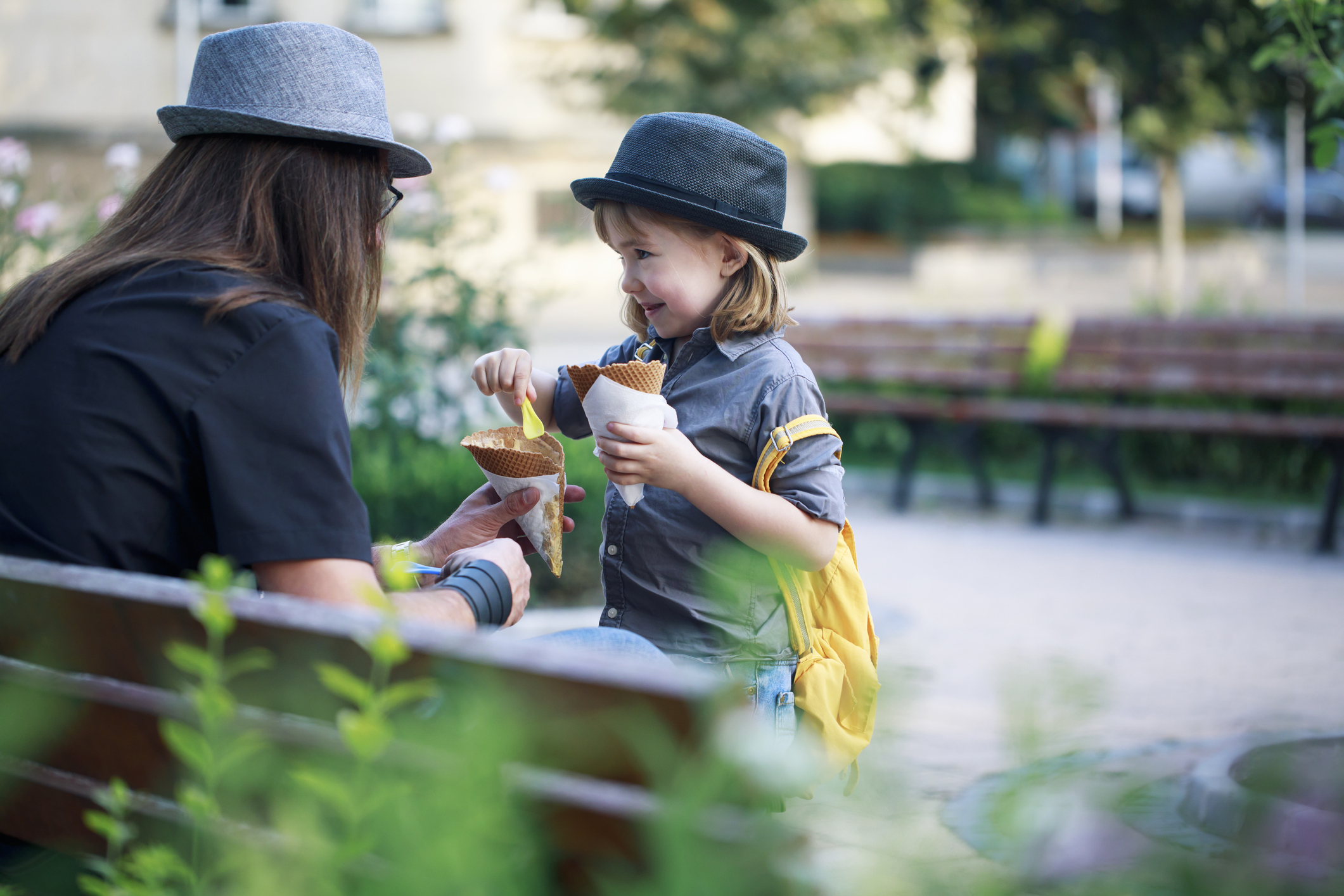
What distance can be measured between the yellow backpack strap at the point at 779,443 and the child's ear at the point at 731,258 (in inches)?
14.8

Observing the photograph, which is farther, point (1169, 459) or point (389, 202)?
point (1169, 459)

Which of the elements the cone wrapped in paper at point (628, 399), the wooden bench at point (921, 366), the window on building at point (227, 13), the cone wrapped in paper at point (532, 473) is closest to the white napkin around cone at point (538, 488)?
the cone wrapped in paper at point (532, 473)

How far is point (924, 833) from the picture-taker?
38.7 inches

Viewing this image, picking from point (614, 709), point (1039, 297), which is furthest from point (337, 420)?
point (1039, 297)

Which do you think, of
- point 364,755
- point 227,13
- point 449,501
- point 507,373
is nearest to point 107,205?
point 449,501

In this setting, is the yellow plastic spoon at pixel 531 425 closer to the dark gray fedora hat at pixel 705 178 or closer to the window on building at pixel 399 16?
the dark gray fedora hat at pixel 705 178

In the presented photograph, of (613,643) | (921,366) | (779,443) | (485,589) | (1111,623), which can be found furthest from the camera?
(921,366)

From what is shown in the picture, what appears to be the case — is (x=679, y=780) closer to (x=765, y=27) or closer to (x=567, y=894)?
(x=567, y=894)

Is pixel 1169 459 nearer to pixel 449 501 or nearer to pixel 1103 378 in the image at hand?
pixel 1103 378

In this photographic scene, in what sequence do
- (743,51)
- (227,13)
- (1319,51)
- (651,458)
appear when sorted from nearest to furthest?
(651,458) → (1319,51) → (743,51) → (227,13)

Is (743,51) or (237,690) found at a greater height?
(743,51)

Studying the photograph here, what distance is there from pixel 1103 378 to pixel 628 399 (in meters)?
7.24

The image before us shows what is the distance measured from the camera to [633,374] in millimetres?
2189

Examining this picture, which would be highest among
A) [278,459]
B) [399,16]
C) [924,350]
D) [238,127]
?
[399,16]
